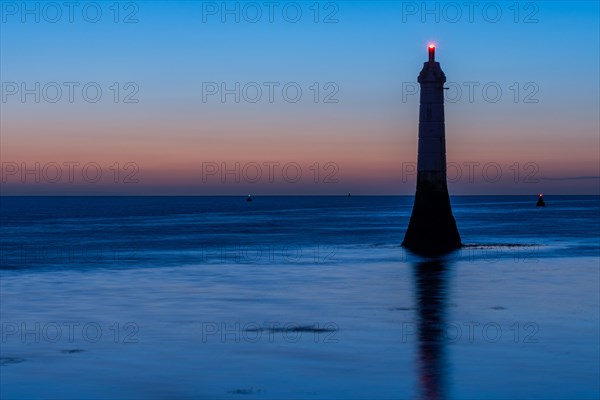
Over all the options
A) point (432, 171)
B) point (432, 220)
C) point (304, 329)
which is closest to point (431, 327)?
point (304, 329)

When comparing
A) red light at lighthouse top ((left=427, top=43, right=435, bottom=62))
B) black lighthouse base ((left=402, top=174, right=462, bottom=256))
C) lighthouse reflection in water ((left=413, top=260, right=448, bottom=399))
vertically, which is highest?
red light at lighthouse top ((left=427, top=43, right=435, bottom=62))

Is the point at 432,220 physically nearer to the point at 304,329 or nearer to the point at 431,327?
the point at 431,327

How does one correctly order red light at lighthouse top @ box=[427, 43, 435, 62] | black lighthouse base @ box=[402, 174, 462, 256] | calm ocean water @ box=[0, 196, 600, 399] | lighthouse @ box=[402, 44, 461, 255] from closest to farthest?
calm ocean water @ box=[0, 196, 600, 399], lighthouse @ box=[402, 44, 461, 255], black lighthouse base @ box=[402, 174, 462, 256], red light at lighthouse top @ box=[427, 43, 435, 62]

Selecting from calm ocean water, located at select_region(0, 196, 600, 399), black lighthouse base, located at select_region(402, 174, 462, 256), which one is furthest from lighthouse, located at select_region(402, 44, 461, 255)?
calm ocean water, located at select_region(0, 196, 600, 399)

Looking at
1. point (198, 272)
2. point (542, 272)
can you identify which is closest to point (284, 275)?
point (198, 272)

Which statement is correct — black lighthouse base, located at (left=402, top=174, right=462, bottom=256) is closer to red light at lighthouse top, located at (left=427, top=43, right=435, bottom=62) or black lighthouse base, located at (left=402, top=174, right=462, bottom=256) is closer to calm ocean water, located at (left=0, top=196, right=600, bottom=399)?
calm ocean water, located at (left=0, top=196, right=600, bottom=399)

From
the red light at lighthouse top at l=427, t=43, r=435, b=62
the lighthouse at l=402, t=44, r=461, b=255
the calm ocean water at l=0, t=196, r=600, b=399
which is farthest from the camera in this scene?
the red light at lighthouse top at l=427, t=43, r=435, b=62

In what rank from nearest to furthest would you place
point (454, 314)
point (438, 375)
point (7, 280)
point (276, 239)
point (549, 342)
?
point (438, 375) < point (549, 342) < point (454, 314) < point (7, 280) < point (276, 239)

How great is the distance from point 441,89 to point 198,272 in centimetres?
1280

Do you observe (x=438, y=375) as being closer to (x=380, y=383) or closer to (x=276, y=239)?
(x=380, y=383)

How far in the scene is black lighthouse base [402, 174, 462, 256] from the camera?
123 ft

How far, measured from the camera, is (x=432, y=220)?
38.0 metres

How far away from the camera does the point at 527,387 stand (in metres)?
12.2

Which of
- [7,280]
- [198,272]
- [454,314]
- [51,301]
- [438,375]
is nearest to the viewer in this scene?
[438,375]
